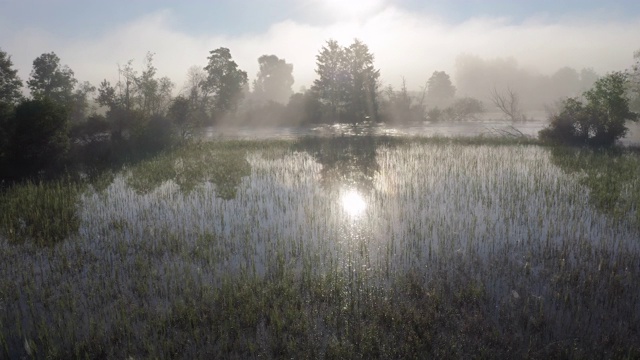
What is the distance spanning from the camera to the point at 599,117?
89.0 feet

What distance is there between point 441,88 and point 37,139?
313 feet

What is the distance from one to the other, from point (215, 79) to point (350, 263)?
56.6m

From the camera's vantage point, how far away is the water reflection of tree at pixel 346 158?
1695cm

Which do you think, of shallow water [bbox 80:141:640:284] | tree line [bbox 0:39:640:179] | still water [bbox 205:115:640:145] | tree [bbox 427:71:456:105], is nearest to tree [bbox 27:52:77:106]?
tree line [bbox 0:39:640:179]

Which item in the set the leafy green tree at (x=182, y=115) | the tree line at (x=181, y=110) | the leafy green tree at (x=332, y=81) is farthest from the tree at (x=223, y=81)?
the leafy green tree at (x=182, y=115)

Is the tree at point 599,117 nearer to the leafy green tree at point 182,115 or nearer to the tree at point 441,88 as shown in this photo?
the leafy green tree at point 182,115

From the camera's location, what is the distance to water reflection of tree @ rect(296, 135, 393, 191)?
16953mm

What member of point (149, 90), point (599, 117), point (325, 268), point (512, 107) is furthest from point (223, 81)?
point (325, 268)

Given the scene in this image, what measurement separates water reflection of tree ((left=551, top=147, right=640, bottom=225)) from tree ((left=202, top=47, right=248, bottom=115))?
44853 mm

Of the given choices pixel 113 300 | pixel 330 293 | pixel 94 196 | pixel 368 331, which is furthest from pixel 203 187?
pixel 368 331

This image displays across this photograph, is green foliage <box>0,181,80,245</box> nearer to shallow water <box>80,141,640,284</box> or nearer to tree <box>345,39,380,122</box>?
shallow water <box>80,141,640,284</box>

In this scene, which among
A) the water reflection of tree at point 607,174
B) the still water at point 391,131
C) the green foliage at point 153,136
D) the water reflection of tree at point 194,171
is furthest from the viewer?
the still water at point 391,131

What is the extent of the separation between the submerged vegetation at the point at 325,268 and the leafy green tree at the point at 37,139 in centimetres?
513

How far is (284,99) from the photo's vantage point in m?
104
